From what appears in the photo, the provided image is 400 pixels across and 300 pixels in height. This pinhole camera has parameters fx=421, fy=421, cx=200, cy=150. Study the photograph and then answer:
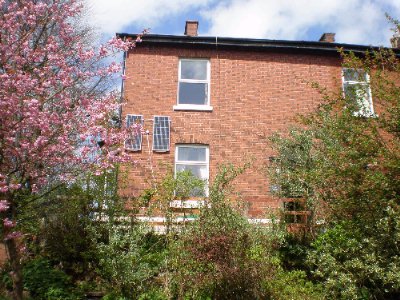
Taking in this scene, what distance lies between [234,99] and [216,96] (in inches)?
24.5

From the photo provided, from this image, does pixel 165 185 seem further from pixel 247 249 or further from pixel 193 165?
pixel 193 165

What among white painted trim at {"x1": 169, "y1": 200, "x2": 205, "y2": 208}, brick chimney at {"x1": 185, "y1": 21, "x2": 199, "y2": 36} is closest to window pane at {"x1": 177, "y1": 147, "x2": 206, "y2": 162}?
white painted trim at {"x1": 169, "y1": 200, "x2": 205, "y2": 208}

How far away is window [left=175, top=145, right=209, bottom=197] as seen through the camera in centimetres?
1358

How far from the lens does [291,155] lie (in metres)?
10.9

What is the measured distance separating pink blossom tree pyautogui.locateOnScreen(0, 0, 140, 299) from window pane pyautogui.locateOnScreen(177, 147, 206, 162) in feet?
16.9

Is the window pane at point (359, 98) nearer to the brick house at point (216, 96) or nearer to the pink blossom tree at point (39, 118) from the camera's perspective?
the brick house at point (216, 96)

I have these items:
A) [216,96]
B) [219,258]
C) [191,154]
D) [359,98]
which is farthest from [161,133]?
[219,258]

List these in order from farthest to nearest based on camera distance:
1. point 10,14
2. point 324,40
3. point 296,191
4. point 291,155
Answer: point 324,40 → point 291,155 → point 296,191 → point 10,14

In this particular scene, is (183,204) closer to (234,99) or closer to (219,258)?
(219,258)

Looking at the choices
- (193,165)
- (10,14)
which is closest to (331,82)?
(193,165)

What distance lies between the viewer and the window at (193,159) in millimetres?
13578

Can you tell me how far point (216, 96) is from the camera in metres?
14.4

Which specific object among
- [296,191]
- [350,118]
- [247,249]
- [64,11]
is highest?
[64,11]

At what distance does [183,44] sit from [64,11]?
6.40 metres
